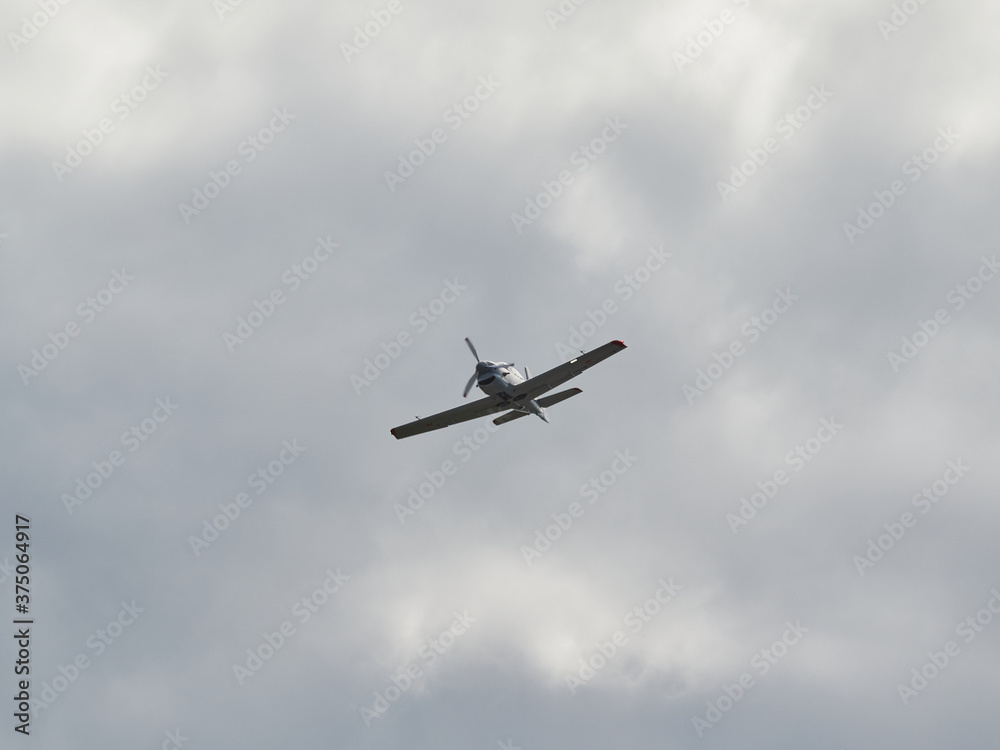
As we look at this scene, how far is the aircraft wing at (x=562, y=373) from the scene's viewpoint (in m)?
71.8

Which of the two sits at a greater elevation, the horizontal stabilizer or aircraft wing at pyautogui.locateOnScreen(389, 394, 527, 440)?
aircraft wing at pyautogui.locateOnScreen(389, 394, 527, 440)

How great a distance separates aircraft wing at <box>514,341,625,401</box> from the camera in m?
71.8

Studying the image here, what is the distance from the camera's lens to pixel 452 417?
262 feet

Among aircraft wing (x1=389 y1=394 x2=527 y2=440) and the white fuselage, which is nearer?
the white fuselage

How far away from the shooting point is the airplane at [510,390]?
73.4m

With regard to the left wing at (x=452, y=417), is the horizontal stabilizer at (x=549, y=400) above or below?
below

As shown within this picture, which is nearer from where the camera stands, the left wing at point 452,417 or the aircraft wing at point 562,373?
the aircraft wing at point 562,373

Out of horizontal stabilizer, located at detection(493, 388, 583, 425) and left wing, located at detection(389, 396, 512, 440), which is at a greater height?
left wing, located at detection(389, 396, 512, 440)

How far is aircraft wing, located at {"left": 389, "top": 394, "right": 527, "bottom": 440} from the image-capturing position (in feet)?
256

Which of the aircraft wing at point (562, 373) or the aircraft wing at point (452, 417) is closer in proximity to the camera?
the aircraft wing at point (562, 373)

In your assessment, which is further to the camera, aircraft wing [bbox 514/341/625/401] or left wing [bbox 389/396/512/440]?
left wing [bbox 389/396/512/440]

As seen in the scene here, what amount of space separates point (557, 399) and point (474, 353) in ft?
27.2

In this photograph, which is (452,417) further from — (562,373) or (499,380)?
→ (562,373)

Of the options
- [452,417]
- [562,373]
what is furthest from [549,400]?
[452,417]
